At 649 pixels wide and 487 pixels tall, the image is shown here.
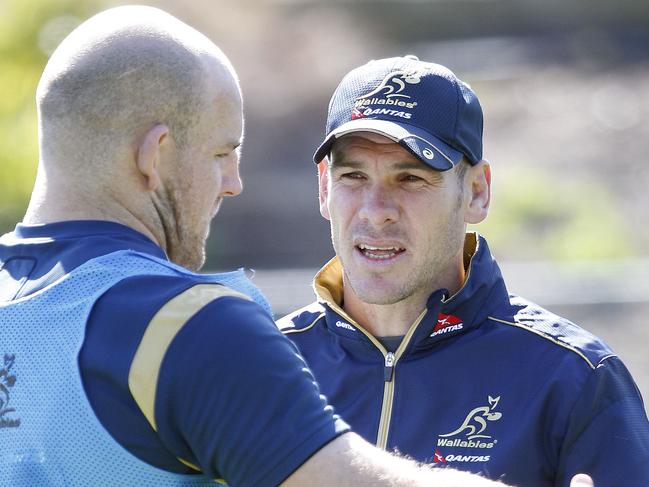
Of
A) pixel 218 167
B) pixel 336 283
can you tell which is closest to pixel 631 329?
pixel 336 283

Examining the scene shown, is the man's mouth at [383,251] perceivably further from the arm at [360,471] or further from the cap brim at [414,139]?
the arm at [360,471]

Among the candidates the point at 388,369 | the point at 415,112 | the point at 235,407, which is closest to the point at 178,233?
the point at 235,407

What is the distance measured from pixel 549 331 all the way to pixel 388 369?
436 millimetres

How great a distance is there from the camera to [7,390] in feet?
6.33

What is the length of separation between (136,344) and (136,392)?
3.3 inches

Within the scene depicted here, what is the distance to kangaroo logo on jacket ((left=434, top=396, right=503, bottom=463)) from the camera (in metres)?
2.62

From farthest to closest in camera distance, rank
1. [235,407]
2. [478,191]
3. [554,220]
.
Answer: [554,220]
[478,191]
[235,407]

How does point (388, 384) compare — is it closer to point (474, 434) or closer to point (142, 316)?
point (474, 434)

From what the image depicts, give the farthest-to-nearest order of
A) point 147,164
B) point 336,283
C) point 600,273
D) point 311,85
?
1. point 311,85
2. point 600,273
3. point 336,283
4. point 147,164

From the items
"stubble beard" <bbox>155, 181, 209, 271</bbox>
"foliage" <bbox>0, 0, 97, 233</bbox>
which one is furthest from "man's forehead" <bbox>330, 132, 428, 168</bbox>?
"foliage" <bbox>0, 0, 97, 233</bbox>

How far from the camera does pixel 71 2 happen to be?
10406mm

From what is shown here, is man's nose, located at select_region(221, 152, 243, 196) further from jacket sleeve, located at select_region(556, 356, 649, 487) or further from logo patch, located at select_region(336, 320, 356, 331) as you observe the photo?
jacket sleeve, located at select_region(556, 356, 649, 487)

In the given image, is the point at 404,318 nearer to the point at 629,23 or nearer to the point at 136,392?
the point at 136,392

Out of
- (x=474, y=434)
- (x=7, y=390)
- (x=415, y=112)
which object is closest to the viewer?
(x=7, y=390)
